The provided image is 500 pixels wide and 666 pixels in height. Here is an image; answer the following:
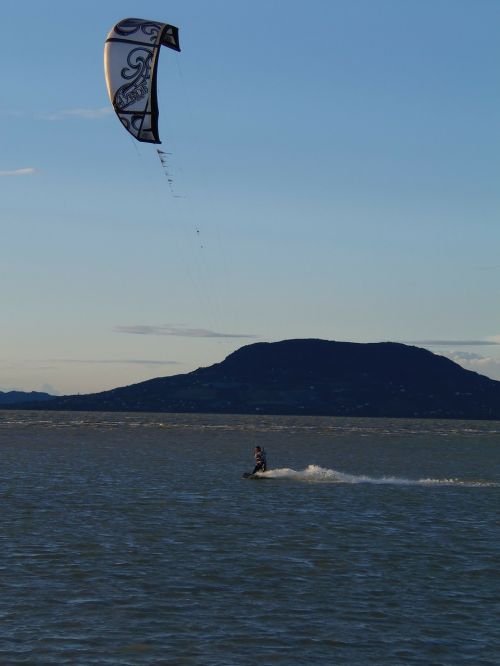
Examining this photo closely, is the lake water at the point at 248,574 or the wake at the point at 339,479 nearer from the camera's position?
the lake water at the point at 248,574

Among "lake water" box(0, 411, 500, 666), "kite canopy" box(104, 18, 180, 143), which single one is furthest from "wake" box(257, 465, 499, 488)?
"kite canopy" box(104, 18, 180, 143)

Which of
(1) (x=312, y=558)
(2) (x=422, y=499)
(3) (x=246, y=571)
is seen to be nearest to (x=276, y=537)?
(1) (x=312, y=558)

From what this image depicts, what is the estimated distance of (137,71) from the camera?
48.5 meters

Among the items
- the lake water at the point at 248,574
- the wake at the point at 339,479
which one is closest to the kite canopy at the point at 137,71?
the lake water at the point at 248,574

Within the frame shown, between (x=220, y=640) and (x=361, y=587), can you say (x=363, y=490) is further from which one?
(x=220, y=640)

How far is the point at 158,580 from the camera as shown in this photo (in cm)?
3303

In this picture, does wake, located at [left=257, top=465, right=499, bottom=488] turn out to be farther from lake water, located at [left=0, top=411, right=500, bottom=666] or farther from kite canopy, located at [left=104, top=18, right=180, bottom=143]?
kite canopy, located at [left=104, top=18, right=180, bottom=143]

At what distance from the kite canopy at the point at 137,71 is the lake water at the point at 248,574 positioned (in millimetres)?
18649

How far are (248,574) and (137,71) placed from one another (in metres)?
25.4

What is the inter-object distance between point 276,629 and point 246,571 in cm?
797

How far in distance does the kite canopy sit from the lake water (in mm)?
18649

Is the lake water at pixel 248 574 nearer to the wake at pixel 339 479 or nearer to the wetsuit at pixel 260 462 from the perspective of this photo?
the wetsuit at pixel 260 462

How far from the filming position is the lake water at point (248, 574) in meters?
25.5

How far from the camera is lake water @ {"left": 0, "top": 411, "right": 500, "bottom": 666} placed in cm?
2550
